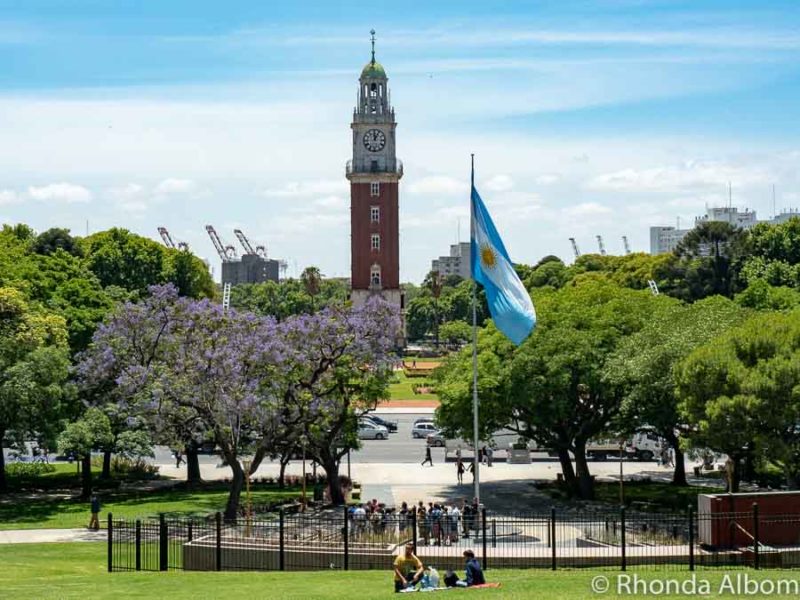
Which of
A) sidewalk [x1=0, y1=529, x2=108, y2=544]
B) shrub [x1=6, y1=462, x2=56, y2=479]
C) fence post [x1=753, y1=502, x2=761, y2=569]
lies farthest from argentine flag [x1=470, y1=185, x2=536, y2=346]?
shrub [x1=6, y1=462, x2=56, y2=479]

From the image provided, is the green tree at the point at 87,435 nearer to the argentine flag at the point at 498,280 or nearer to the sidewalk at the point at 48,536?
the sidewalk at the point at 48,536

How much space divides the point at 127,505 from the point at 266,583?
20.2 meters

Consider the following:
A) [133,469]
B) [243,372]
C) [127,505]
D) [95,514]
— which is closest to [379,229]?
[133,469]

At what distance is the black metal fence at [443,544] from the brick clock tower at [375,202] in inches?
3816

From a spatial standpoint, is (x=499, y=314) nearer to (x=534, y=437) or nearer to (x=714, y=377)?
(x=714, y=377)

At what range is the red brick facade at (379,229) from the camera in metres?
128

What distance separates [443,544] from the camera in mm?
29953

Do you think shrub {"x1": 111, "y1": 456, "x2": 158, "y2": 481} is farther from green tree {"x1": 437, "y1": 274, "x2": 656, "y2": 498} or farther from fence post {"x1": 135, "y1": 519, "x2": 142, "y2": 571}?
fence post {"x1": 135, "y1": 519, "x2": 142, "y2": 571}

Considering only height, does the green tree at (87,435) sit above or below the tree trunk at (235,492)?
above

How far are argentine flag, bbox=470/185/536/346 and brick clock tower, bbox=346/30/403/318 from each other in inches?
3759

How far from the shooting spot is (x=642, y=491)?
156ft

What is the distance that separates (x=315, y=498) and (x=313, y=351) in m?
6.29

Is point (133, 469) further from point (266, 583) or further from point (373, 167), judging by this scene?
point (373, 167)

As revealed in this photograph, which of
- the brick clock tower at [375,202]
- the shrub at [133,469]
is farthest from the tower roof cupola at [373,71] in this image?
the shrub at [133,469]
